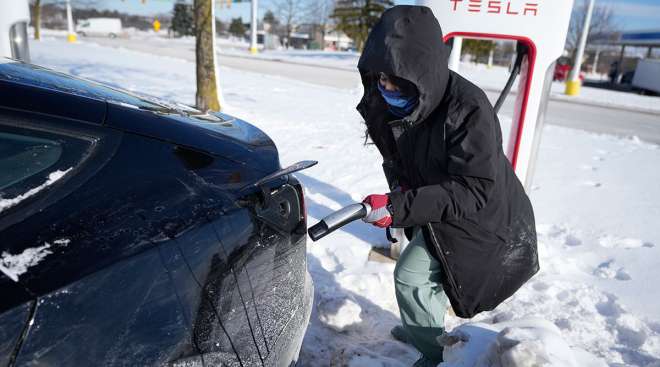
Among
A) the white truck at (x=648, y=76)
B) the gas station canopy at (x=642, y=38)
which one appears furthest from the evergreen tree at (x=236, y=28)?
the white truck at (x=648, y=76)

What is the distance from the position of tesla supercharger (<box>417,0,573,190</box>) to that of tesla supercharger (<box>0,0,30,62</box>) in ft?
12.2

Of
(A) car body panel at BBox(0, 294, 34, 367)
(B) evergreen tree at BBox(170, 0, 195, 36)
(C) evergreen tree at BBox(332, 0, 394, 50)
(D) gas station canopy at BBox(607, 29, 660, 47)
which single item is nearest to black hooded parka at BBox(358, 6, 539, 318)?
(A) car body panel at BBox(0, 294, 34, 367)

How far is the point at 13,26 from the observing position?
432 cm

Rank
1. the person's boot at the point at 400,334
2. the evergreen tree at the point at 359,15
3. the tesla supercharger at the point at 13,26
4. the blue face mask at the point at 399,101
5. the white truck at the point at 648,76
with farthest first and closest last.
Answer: the evergreen tree at the point at 359,15 → the white truck at the point at 648,76 → the tesla supercharger at the point at 13,26 → the person's boot at the point at 400,334 → the blue face mask at the point at 399,101

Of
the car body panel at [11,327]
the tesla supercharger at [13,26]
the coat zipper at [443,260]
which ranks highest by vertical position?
the tesla supercharger at [13,26]

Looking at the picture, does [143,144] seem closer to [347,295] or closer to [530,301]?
[347,295]

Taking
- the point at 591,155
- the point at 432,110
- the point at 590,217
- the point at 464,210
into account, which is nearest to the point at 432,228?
the point at 464,210

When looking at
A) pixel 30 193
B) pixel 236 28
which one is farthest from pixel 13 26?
pixel 236 28

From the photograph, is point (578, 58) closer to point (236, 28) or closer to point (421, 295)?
point (421, 295)

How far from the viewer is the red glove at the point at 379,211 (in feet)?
5.73

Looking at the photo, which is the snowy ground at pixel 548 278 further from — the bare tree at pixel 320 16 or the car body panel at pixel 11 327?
the bare tree at pixel 320 16

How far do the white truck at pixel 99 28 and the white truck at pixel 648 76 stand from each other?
164ft

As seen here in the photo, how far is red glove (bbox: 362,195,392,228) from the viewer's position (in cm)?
175

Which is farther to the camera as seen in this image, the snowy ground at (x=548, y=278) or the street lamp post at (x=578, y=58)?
the street lamp post at (x=578, y=58)
